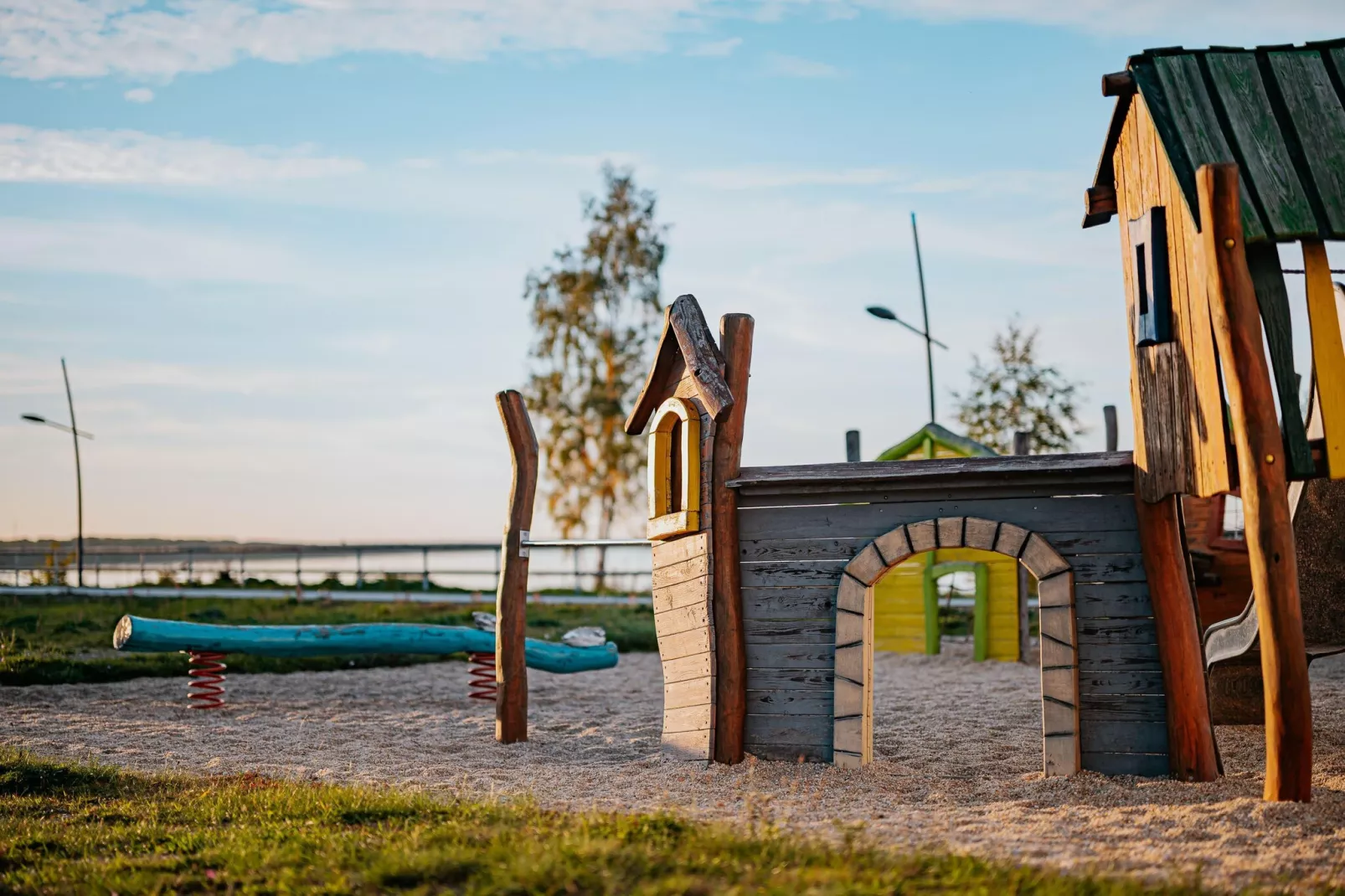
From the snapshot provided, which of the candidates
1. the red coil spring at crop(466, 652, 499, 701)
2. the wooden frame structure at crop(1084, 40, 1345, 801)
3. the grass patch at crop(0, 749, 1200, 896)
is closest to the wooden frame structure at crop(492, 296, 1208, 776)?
the wooden frame structure at crop(1084, 40, 1345, 801)

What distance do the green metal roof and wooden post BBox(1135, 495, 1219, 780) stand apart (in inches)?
76.2

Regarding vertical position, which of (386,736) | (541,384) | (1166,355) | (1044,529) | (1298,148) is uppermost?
(541,384)

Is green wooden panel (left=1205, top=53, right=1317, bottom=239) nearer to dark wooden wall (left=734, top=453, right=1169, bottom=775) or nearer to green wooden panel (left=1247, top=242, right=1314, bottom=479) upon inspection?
green wooden panel (left=1247, top=242, right=1314, bottom=479)

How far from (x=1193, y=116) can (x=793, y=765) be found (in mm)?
5013

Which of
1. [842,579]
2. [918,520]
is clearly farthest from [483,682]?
[918,520]

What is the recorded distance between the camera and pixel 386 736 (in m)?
10.6

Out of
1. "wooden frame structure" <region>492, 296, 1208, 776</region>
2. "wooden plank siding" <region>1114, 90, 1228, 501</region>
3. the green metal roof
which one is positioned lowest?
"wooden frame structure" <region>492, 296, 1208, 776</region>

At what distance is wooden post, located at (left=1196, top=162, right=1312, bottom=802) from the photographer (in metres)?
6.43

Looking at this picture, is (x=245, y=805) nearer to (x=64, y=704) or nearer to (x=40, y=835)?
(x=40, y=835)

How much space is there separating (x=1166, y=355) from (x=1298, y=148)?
1449 millimetres

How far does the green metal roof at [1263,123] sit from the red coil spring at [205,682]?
9.98 metres

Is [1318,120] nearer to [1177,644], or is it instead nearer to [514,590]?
[1177,644]

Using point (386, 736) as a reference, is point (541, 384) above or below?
above

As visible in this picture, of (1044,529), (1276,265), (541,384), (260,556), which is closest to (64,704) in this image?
(1044,529)
